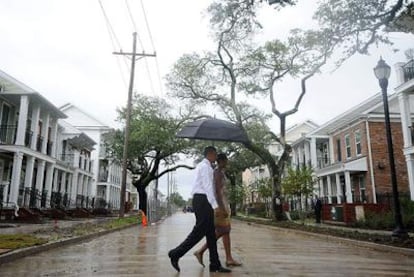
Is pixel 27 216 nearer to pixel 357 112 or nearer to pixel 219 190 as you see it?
pixel 219 190

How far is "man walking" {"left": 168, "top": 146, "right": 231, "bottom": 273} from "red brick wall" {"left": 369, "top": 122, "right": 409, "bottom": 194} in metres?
23.3

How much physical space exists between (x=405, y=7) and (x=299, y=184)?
13.2 metres

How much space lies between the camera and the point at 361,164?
27438mm

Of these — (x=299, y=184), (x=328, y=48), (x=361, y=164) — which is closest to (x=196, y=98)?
(x=299, y=184)

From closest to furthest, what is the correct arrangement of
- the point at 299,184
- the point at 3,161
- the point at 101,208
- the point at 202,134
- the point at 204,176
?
the point at 204,176 < the point at 202,134 < the point at 299,184 < the point at 3,161 < the point at 101,208

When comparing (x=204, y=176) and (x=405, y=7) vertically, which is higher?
(x=405, y=7)

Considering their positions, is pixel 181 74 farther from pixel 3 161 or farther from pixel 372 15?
pixel 372 15

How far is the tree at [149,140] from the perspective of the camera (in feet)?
110

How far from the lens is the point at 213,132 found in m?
6.64

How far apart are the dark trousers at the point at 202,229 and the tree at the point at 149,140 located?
25.8 metres

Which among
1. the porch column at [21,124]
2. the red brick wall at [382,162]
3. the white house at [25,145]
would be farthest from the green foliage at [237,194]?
the porch column at [21,124]

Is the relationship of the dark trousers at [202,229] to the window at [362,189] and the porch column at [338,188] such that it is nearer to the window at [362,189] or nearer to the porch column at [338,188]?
the window at [362,189]

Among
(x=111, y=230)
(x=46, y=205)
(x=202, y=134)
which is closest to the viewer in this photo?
(x=202, y=134)

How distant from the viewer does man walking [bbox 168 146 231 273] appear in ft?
19.1
